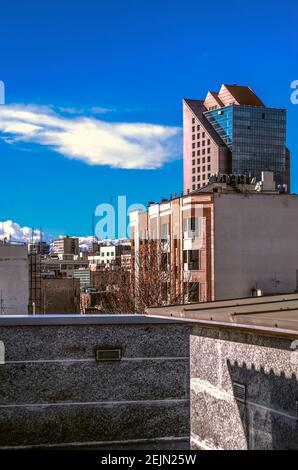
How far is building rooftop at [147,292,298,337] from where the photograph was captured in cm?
501

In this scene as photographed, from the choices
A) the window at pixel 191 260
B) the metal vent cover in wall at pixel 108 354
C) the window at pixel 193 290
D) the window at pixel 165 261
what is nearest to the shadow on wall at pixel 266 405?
the metal vent cover in wall at pixel 108 354

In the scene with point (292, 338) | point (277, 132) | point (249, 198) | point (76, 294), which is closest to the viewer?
point (292, 338)

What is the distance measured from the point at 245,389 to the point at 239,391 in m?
0.11

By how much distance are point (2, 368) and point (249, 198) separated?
3788cm

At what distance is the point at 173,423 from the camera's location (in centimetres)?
846

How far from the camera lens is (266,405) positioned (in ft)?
20.9

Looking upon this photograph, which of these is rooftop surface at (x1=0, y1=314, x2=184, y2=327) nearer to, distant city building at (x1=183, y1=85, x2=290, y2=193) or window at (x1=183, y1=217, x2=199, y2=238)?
window at (x1=183, y1=217, x2=199, y2=238)

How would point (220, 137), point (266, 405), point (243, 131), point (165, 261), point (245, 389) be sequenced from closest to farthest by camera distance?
1. point (266, 405)
2. point (245, 389)
3. point (165, 261)
4. point (243, 131)
5. point (220, 137)

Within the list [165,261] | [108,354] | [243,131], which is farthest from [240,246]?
[243,131]

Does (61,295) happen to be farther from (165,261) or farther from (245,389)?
(245,389)

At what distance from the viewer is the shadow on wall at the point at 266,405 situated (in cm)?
605

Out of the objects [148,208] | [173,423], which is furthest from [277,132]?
[173,423]

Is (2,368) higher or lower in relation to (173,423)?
higher
